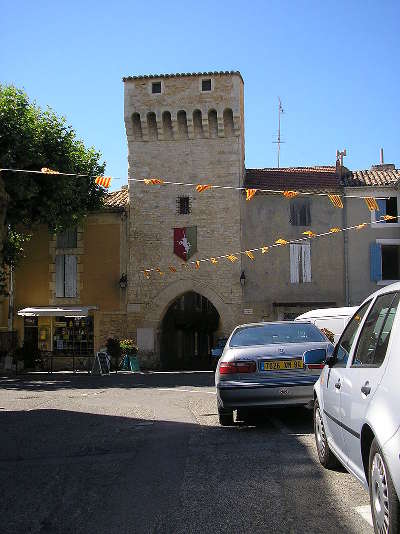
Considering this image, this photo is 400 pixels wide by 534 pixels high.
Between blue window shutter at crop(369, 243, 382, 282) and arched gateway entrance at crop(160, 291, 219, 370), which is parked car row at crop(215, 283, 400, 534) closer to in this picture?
blue window shutter at crop(369, 243, 382, 282)

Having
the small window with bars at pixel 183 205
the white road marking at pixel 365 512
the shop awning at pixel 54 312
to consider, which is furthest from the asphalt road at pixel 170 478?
the small window with bars at pixel 183 205

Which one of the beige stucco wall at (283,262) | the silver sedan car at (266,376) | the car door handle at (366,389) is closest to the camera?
the car door handle at (366,389)

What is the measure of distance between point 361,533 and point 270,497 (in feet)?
3.44

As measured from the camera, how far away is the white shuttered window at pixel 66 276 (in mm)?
30891

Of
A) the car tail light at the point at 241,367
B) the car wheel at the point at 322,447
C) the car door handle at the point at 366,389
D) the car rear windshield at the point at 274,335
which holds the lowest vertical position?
the car wheel at the point at 322,447

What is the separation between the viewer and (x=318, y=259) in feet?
98.3

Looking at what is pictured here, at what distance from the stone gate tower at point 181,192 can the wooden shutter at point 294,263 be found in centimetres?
251

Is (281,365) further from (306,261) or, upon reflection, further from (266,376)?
(306,261)

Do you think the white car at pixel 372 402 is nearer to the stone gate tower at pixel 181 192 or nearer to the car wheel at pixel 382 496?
the car wheel at pixel 382 496

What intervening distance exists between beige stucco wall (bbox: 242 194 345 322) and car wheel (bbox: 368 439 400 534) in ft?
85.1

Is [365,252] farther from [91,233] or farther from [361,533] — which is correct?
[361,533]

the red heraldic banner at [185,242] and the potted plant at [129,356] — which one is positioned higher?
the red heraldic banner at [185,242]

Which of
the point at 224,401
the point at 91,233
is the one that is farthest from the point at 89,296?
the point at 224,401

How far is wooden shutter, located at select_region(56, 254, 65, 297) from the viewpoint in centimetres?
3095
